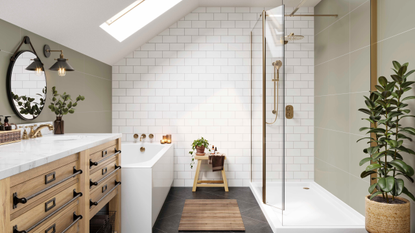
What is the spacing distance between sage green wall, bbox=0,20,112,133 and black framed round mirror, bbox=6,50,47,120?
0.04 meters

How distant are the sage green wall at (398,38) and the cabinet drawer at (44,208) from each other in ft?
8.23

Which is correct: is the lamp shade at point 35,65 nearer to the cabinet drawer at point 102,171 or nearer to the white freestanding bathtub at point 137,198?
the cabinet drawer at point 102,171

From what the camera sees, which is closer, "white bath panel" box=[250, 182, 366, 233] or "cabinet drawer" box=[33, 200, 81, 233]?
"cabinet drawer" box=[33, 200, 81, 233]

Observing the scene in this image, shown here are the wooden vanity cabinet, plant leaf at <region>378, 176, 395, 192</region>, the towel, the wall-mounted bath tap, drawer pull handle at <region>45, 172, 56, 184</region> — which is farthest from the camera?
the towel

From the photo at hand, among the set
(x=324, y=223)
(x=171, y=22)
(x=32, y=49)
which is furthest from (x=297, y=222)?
(x=171, y=22)

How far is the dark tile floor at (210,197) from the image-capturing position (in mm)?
2727

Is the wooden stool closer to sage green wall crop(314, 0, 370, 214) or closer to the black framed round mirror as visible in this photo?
sage green wall crop(314, 0, 370, 214)

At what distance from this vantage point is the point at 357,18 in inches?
97.2

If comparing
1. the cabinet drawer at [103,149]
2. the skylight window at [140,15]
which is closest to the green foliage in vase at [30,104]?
the cabinet drawer at [103,149]

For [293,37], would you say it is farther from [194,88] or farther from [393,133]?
→ [194,88]

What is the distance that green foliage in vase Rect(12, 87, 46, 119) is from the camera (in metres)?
2.16

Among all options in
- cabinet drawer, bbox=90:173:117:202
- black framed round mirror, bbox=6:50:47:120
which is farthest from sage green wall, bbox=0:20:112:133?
cabinet drawer, bbox=90:173:117:202

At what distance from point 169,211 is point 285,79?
6.68ft

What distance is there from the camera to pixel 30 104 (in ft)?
7.50
